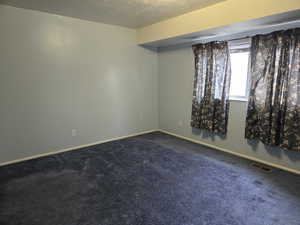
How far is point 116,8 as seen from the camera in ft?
8.72

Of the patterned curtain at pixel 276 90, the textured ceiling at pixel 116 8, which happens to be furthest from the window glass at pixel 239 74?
the textured ceiling at pixel 116 8

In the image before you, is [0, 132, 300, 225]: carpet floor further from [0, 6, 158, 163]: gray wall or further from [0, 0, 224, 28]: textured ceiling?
[0, 0, 224, 28]: textured ceiling

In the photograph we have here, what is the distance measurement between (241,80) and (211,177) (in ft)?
5.68

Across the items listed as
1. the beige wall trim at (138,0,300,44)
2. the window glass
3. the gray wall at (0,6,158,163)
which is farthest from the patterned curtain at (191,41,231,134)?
the gray wall at (0,6,158,163)

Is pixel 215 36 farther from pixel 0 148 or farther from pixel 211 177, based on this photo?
pixel 0 148

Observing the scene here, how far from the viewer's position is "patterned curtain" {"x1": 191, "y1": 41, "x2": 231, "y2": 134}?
3.17 metres

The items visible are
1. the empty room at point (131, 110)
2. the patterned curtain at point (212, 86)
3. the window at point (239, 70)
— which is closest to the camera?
the empty room at point (131, 110)

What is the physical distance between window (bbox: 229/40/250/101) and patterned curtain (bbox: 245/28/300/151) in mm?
254

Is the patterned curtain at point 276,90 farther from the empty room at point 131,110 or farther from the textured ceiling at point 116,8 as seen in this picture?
the textured ceiling at point 116,8

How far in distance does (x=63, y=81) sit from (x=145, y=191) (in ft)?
7.60

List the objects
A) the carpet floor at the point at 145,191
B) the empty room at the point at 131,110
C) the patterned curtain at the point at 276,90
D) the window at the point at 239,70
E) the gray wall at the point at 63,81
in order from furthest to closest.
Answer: the window at the point at 239,70 → the gray wall at the point at 63,81 → the patterned curtain at the point at 276,90 → the empty room at the point at 131,110 → the carpet floor at the point at 145,191

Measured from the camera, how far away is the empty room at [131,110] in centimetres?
197

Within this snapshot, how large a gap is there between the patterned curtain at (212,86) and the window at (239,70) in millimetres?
115

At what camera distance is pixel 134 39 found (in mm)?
3977
